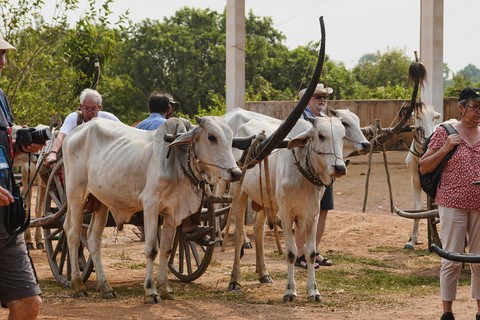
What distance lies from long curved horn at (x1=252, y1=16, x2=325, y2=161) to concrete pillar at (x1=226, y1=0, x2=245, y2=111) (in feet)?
23.9

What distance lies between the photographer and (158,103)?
11.8 m

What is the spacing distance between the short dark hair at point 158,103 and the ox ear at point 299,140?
2.10 meters

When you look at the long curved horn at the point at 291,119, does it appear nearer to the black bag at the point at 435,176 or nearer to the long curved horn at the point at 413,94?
the black bag at the point at 435,176

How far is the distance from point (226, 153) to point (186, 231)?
1394 millimetres

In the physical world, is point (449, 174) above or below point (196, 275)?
above

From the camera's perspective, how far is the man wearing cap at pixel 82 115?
38.2 feet

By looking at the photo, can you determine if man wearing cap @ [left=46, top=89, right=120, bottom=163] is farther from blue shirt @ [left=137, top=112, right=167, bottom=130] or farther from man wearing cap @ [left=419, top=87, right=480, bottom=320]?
man wearing cap @ [left=419, top=87, right=480, bottom=320]

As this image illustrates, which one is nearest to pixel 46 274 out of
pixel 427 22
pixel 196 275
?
pixel 196 275

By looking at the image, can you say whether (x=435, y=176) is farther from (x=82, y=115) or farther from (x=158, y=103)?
(x=82, y=115)

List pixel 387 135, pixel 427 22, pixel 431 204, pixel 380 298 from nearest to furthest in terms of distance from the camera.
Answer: pixel 380 298
pixel 431 204
pixel 387 135
pixel 427 22

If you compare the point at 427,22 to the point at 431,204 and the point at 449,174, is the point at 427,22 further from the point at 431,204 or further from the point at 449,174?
the point at 449,174

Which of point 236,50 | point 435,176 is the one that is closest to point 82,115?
point 435,176

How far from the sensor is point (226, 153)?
9930 mm

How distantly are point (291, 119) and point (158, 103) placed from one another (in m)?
2.47
